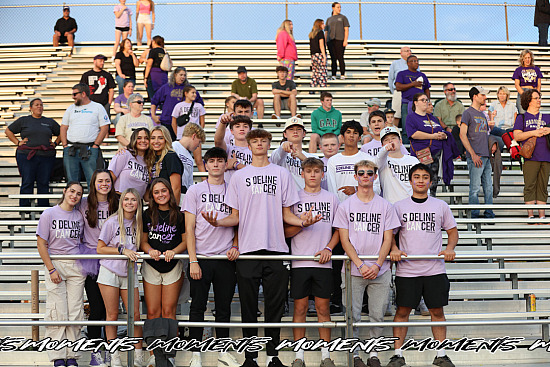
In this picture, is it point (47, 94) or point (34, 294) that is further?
point (47, 94)

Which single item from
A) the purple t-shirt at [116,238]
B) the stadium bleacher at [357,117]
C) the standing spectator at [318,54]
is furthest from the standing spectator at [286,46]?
the purple t-shirt at [116,238]

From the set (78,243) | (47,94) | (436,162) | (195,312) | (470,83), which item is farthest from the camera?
(470,83)

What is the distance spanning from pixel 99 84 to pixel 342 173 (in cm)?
616

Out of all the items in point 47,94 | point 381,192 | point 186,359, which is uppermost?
point 47,94

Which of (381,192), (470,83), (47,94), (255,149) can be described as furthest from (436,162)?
(47,94)

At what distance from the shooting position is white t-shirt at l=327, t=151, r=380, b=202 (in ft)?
23.7

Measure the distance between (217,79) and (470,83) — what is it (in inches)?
221

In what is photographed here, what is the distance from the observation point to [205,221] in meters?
6.45

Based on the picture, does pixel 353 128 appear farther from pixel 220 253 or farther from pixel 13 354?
pixel 13 354

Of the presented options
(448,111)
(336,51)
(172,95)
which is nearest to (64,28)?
(336,51)

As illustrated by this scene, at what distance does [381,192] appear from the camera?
747 centimetres

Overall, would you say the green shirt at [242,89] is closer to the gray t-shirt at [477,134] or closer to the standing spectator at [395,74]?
the standing spectator at [395,74]

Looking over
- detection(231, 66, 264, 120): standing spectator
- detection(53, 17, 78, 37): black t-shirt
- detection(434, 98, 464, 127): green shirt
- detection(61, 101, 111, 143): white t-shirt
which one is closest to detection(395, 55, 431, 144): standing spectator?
detection(434, 98, 464, 127): green shirt

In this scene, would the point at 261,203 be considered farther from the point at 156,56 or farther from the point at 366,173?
the point at 156,56
